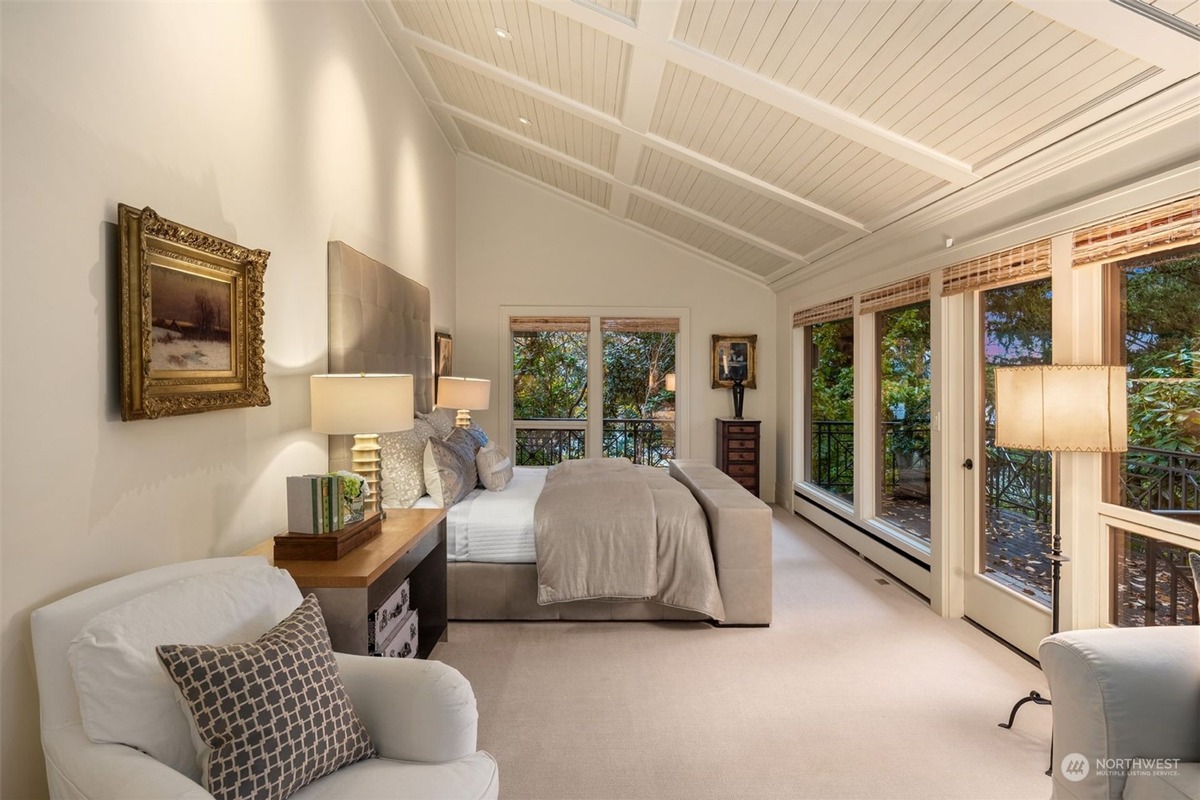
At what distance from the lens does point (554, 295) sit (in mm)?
6586

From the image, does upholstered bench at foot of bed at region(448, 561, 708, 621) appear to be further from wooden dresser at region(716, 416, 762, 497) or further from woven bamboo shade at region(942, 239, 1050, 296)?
wooden dresser at region(716, 416, 762, 497)

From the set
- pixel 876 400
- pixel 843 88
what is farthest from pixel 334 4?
pixel 876 400

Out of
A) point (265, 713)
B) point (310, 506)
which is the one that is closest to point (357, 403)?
point (310, 506)

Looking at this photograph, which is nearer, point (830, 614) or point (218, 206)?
point (218, 206)

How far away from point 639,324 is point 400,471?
12.7 feet

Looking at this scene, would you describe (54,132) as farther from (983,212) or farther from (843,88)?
(983,212)

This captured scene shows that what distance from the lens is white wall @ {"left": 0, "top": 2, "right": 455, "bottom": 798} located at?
1.43 meters

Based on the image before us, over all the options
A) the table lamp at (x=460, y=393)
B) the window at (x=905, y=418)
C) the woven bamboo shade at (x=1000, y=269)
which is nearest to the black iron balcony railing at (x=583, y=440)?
the table lamp at (x=460, y=393)

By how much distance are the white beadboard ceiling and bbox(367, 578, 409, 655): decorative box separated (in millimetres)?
2703

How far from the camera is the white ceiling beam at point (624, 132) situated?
4004mm

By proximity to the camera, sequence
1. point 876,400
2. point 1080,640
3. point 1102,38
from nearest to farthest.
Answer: point 1080,640
point 1102,38
point 876,400

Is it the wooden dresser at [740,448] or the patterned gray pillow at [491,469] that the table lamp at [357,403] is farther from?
the wooden dresser at [740,448]

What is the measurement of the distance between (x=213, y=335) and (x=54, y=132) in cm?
74

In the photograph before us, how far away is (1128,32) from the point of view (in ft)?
6.21
